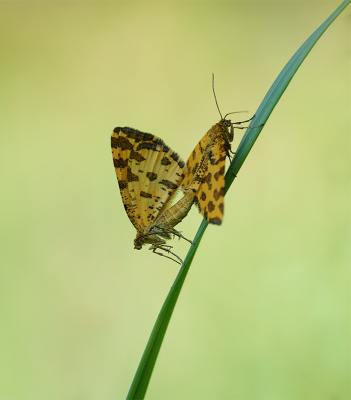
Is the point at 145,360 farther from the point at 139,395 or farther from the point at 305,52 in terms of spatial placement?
the point at 305,52

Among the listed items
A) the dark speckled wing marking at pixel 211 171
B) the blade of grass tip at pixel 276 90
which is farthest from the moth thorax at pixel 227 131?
the blade of grass tip at pixel 276 90

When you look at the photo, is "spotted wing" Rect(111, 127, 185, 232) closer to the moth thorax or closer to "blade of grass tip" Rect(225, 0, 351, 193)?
the moth thorax

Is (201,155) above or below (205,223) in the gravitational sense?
above

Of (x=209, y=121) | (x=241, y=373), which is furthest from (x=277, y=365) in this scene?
(x=209, y=121)

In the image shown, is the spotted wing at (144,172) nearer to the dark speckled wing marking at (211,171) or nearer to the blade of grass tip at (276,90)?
the dark speckled wing marking at (211,171)

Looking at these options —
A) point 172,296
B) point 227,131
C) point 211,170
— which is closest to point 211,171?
point 211,170

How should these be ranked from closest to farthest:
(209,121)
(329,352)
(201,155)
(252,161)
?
(201,155) → (329,352) → (252,161) → (209,121)

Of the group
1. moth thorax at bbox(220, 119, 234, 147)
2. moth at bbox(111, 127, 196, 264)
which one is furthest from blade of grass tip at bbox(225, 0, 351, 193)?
moth at bbox(111, 127, 196, 264)
